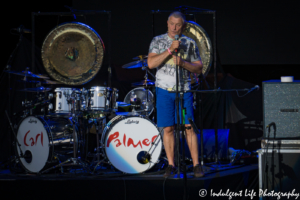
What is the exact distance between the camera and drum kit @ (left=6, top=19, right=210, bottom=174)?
14.0ft

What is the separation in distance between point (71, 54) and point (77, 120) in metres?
1.09

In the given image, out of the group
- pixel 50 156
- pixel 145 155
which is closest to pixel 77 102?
pixel 50 156

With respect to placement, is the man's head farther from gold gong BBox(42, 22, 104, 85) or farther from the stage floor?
gold gong BBox(42, 22, 104, 85)

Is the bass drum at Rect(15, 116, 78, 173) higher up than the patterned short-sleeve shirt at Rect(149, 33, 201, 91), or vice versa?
the patterned short-sleeve shirt at Rect(149, 33, 201, 91)

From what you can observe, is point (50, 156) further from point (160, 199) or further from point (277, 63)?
point (277, 63)

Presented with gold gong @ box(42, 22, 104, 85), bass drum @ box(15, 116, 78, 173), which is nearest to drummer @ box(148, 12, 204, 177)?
bass drum @ box(15, 116, 78, 173)

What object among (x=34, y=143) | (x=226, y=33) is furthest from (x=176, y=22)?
(x=226, y=33)

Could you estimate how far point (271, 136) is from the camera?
3.10m

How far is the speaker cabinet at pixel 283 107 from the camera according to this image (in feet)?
10.1

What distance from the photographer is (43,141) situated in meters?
4.39

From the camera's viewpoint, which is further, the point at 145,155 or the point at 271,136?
the point at 145,155

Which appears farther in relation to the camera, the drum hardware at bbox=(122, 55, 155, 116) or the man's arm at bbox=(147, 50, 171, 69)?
the drum hardware at bbox=(122, 55, 155, 116)

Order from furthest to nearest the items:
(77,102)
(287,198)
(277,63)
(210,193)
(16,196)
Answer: (277,63) < (77,102) < (16,196) < (210,193) < (287,198)

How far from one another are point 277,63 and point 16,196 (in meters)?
4.97
